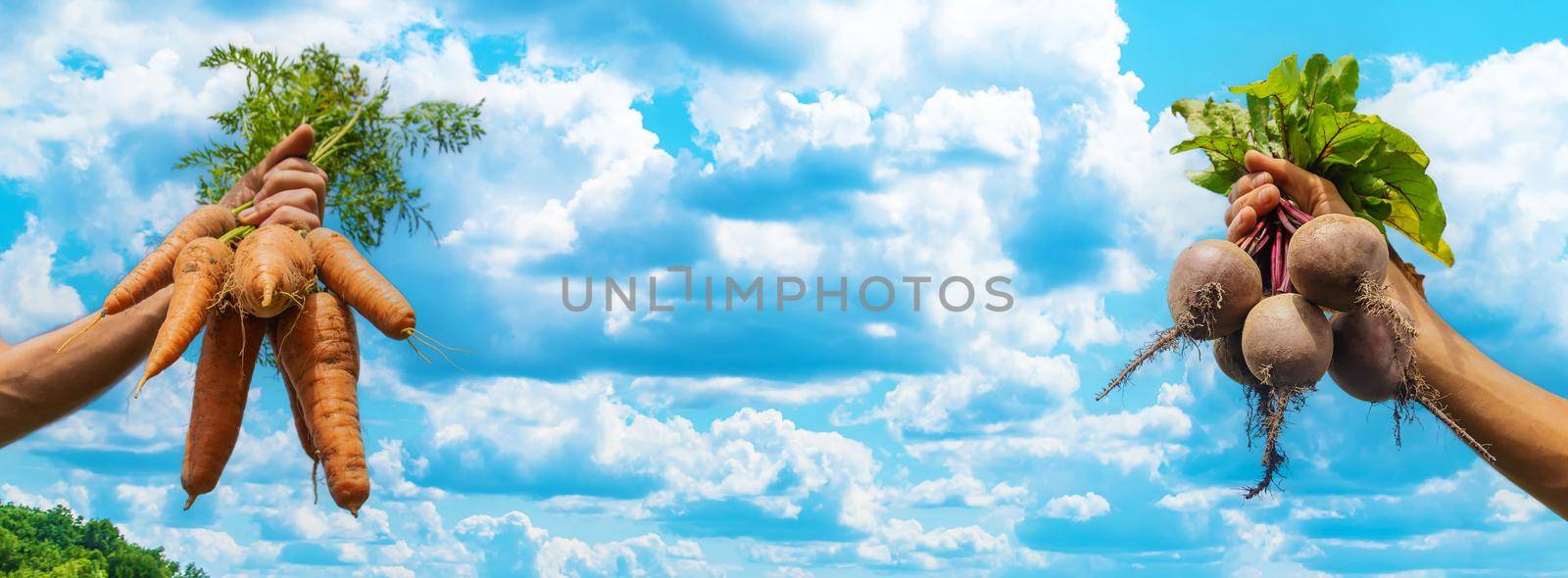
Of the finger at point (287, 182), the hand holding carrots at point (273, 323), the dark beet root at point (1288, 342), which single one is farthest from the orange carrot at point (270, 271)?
the dark beet root at point (1288, 342)

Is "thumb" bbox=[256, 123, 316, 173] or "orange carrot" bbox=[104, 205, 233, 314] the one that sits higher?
"thumb" bbox=[256, 123, 316, 173]

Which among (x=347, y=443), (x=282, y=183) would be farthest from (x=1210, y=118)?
(x=282, y=183)

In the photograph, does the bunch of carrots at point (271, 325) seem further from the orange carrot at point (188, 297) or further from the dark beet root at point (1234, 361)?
the dark beet root at point (1234, 361)

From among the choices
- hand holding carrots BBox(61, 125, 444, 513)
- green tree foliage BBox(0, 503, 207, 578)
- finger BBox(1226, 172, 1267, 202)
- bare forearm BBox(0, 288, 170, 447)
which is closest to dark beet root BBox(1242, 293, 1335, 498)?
finger BBox(1226, 172, 1267, 202)

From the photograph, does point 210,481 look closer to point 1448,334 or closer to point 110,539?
point 1448,334

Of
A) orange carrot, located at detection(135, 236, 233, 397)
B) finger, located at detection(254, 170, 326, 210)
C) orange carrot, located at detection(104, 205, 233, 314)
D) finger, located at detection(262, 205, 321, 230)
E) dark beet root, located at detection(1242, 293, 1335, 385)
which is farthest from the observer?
finger, located at detection(254, 170, 326, 210)

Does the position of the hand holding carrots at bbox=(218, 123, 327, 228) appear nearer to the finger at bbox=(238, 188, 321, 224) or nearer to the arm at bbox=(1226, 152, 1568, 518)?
the finger at bbox=(238, 188, 321, 224)
